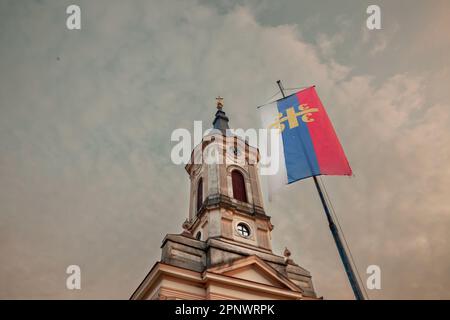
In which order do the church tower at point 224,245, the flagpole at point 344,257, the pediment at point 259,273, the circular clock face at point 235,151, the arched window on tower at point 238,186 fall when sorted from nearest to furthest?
the flagpole at point 344,257 < the church tower at point 224,245 < the pediment at point 259,273 < the arched window on tower at point 238,186 < the circular clock face at point 235,151

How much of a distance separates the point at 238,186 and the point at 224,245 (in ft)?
23.2

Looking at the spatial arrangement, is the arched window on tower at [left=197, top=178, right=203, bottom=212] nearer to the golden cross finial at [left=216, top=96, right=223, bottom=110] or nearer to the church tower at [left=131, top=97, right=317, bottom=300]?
the church tower at [left=131, top=97, right=317, bottom=300]

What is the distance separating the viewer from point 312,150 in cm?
1078

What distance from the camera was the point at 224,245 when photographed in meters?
20.0

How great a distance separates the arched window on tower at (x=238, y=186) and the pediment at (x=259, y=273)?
681 centimetres

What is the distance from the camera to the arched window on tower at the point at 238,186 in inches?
1000

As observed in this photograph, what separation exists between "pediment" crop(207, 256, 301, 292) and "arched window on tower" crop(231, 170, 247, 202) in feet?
22.4

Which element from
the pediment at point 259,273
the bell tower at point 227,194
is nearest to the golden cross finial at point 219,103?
the bell tower at point 227,194

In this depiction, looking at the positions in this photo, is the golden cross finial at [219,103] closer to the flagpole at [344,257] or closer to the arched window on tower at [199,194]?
the arched window on tower at [199,194]

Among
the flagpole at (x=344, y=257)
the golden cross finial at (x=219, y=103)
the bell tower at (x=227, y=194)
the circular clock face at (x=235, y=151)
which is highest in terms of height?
the golden cross finial at (x=219, y=103)

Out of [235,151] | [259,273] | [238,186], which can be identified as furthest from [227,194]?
[259,273]

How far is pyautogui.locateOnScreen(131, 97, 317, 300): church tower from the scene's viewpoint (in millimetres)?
17078
